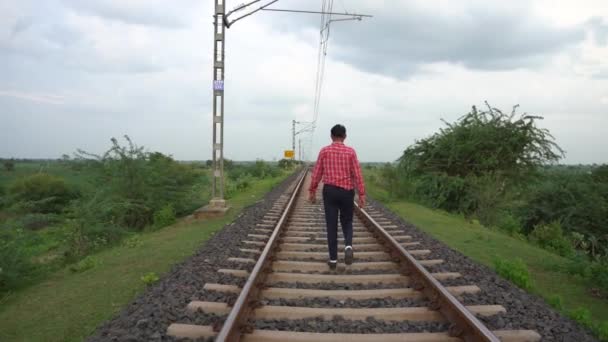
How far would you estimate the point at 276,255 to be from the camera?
6711 millimetres

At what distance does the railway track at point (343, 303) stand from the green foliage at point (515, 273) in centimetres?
82

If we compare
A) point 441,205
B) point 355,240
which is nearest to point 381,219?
point 355,240

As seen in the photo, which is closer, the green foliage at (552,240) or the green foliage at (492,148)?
the green foliage at (552,240)

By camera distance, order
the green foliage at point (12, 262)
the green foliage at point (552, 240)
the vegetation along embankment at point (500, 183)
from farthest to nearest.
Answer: the vegetation along embankment at point (500, 183), the green foliage at point (552, 240), the green foliage at point (12, 262)

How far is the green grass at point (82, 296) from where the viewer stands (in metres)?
4.48

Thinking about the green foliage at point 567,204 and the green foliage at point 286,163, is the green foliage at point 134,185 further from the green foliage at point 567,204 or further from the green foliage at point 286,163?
the green foliage at point 286,163

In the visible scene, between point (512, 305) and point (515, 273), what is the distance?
1313mm

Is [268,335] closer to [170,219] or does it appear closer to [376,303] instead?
[376,303]

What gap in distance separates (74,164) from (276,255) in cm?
1140

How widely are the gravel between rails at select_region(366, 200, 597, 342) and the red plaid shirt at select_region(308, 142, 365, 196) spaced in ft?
5.40

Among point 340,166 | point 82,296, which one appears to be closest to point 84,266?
point 82,296

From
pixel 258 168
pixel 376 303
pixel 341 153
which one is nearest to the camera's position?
pixel 376 303

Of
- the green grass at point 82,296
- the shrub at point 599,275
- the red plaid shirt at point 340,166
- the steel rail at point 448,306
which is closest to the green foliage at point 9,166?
the green grass at point 82,296

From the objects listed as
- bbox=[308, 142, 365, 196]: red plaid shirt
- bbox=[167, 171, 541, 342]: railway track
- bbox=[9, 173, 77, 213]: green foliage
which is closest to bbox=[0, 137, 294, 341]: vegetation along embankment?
bbox=[167, 171, 541, 342]: railway track
